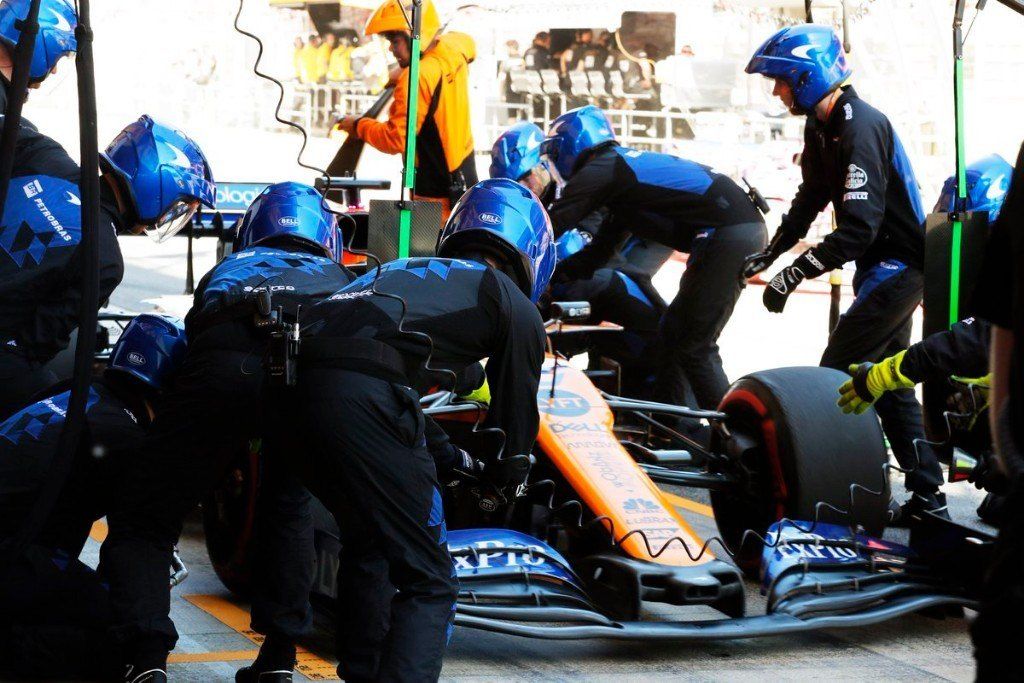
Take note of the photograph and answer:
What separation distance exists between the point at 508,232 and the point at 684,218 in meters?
3.24

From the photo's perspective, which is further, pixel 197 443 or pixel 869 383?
pixel 869 383

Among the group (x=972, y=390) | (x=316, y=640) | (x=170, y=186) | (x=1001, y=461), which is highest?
(x=170, y=186)

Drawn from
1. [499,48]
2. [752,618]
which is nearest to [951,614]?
[752,618]

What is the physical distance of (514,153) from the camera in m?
7.17

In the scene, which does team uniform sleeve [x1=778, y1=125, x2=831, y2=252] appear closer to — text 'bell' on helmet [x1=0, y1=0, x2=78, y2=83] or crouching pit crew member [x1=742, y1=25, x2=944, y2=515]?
crouching pit crew member [x1=742, y1=25, x2=944, y2=515]

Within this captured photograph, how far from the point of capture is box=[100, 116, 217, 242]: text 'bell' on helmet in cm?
421

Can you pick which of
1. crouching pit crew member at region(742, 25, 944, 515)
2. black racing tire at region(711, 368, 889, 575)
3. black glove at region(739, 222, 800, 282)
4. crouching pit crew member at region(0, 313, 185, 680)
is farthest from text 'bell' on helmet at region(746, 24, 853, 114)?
crouching pit crew member at region(0, 313, 185, 680)

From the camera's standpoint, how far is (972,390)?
5043mm

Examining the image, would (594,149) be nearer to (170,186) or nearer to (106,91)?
(170,186)

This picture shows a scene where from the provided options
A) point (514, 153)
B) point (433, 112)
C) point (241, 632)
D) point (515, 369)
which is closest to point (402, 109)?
point (433, 112)

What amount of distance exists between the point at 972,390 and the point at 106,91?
19.1 m

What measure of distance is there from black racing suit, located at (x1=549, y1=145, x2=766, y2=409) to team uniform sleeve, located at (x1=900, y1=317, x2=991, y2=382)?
2158mm

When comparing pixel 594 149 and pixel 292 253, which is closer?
pixel 292 253

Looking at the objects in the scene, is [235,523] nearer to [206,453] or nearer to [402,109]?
[206,453]
